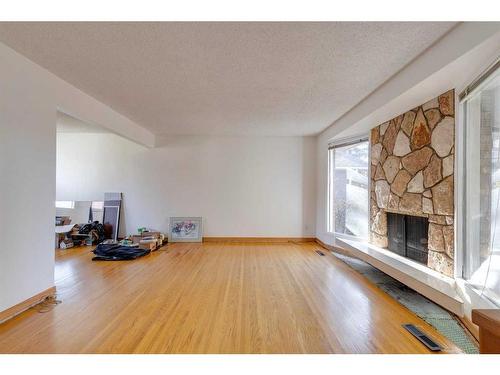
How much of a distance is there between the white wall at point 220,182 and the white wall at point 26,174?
264 centimetres

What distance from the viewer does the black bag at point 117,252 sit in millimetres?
3889

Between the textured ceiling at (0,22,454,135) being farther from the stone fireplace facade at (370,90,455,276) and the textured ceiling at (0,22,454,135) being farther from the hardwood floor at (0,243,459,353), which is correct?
the hardwood floor at (0,243,459,353)

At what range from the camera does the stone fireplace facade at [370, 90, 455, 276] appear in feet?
7.43

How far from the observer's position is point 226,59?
84.0 inches

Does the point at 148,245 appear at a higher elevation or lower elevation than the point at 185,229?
lower

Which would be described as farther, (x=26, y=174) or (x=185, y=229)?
(x=185, y=229)

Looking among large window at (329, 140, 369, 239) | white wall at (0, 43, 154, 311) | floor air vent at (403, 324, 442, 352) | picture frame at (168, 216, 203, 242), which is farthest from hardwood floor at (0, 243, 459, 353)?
picture frame at (168, 216, 203, 242)

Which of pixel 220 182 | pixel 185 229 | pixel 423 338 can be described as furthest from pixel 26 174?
pixel 423 338

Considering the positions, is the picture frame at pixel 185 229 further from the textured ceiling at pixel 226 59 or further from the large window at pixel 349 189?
the large window at pixel 349 189

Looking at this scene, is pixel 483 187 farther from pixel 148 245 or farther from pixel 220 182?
pixel 148 245

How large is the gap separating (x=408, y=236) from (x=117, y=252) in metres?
4.28

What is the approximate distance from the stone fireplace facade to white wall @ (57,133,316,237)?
6.44 feet

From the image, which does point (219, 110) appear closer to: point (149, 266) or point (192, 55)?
point (192, 55)

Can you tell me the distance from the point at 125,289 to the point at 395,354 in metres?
2.57
